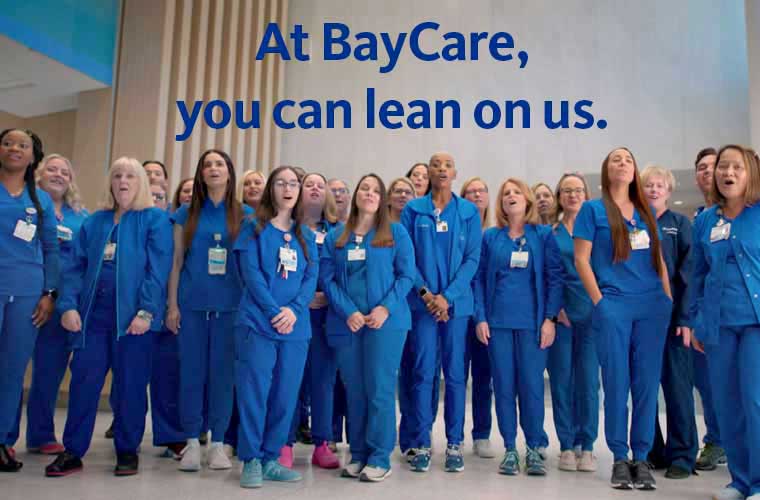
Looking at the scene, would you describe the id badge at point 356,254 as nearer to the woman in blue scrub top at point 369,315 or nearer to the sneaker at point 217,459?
the woman in blue scrub top at point 369,315

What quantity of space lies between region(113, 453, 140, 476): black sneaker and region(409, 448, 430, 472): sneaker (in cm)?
134

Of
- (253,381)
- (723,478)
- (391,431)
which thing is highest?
(253,381)

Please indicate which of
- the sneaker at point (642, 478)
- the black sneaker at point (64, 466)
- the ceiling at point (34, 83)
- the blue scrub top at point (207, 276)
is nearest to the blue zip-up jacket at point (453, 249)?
the blue scrub top at point (207, 276)

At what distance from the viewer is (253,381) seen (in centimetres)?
289

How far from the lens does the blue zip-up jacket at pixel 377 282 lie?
308cm

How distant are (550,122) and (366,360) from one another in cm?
618

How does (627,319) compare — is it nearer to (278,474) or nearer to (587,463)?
(587,463)

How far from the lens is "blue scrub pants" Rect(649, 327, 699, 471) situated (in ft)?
10.8

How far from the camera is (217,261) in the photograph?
3.23 meters

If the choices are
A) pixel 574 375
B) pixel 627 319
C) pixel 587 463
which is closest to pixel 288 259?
pixel 627 319

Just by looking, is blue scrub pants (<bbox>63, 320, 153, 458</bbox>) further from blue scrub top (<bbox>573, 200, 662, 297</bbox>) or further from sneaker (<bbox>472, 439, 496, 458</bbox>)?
blue scrub top (<bbox>573, 200, 662, 297</bbox>)

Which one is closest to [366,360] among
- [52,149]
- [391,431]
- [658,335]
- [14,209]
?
[391,431]

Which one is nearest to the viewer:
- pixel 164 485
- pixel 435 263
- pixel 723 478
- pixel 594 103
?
pixel 164 485

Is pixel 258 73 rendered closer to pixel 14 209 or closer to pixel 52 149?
pixel 52 149
